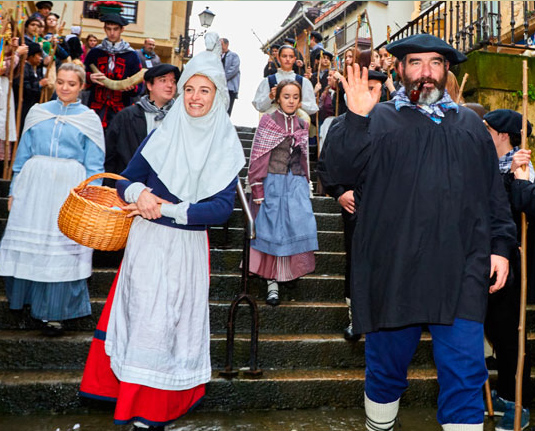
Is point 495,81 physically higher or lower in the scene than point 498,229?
higher

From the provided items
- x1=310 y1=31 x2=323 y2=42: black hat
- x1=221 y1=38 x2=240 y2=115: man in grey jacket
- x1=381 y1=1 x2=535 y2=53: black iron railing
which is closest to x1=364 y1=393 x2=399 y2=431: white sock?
x1=381 y1=1 x2=535 y2=53: black iron railing

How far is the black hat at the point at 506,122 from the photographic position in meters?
3.82

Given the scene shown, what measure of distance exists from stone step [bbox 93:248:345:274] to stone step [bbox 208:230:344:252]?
0.56 feet

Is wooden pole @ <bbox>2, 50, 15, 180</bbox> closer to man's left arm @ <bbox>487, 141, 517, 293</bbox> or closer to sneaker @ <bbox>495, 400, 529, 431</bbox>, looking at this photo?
man's left arm @ <bbox>487, 141, 517, 293</bbox>

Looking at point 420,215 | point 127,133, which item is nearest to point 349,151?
point 420,215

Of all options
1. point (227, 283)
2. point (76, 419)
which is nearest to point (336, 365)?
point (227, 283)

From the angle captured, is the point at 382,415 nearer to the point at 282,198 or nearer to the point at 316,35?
the point at 282,198

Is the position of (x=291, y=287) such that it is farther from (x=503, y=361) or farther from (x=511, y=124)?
(x=511, y=124)

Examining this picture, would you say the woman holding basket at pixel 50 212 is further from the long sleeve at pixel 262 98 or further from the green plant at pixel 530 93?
the green plant at pixel 530 93

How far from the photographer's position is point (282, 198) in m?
5.22

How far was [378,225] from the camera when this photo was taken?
271 cm

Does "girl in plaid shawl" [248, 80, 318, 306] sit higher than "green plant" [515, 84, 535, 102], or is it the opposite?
"green plant" [515, 84, 535, 102]

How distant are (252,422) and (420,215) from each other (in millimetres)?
2001

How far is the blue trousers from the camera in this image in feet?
8.06
